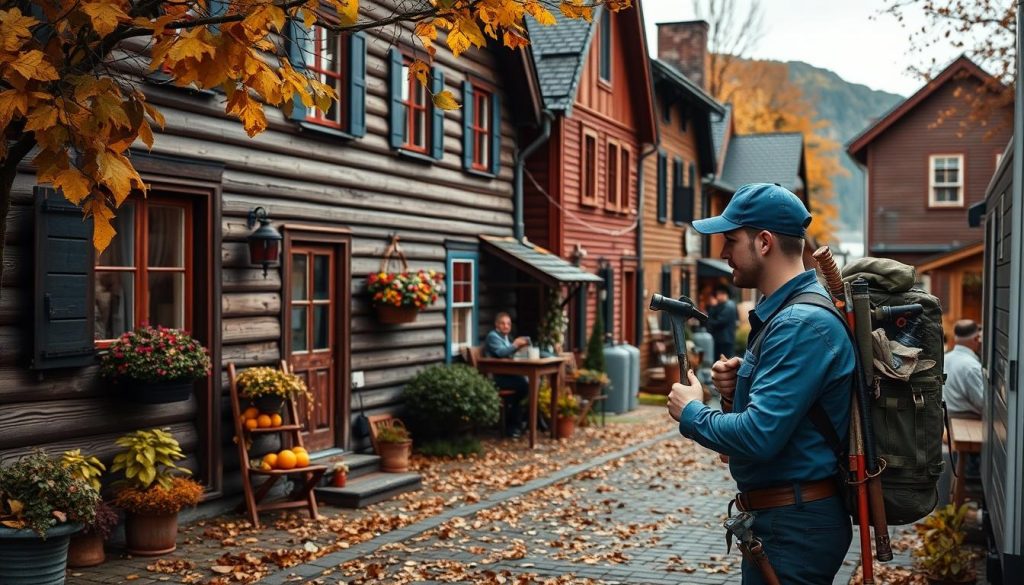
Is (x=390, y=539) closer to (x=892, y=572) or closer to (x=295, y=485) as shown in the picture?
(x=295, y=485)

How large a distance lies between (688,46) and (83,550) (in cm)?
3087

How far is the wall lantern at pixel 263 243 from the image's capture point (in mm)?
10734

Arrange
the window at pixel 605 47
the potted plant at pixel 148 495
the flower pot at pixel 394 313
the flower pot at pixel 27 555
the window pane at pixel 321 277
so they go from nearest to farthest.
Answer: the flower pot at pixel 27 555
the potted plant at pixel 148 495
the window pane at pixel 321 277
the flower pot at pixel 394 313
the window at pixel 605 47

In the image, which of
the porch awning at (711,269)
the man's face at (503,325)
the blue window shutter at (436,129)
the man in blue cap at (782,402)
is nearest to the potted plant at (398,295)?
the blue window shutter at (436,129)

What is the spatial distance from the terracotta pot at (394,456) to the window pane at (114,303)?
378 cm

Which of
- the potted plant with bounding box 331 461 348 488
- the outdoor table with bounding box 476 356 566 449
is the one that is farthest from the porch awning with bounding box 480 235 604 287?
the potted plant with bounding box 331 461 348 488

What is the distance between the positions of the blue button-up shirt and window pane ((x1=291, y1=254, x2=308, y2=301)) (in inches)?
336

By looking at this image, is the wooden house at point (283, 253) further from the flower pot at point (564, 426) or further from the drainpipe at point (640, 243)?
the drainpipe at point (640, 243)

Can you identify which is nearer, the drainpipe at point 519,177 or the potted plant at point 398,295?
the potted plant at point 398,295

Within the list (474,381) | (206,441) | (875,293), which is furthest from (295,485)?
(875,293)

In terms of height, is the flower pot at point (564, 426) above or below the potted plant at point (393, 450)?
below

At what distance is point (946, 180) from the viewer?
35.2 metres

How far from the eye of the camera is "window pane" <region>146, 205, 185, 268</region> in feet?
32.4

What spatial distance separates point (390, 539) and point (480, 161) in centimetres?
835
